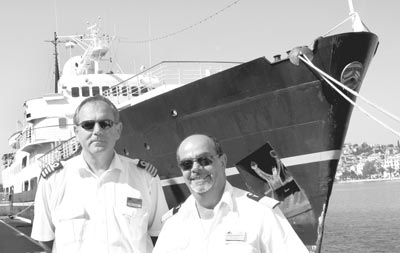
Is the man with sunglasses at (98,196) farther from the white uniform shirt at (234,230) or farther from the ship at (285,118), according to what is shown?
the ship at (285,118)

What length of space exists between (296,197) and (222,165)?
743 cm

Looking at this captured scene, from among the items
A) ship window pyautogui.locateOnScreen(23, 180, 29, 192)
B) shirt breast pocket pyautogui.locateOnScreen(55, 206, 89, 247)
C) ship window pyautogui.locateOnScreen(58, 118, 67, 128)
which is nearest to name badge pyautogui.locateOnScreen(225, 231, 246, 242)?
shirt breast pocket pyautogui.locateOnScreen(55, 206, 89, 247)

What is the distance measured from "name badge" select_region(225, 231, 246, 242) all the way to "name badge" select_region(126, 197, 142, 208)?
85 cm

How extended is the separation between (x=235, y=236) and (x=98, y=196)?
1063 mm

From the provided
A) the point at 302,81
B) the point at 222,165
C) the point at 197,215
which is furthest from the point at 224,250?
the point at 302,81

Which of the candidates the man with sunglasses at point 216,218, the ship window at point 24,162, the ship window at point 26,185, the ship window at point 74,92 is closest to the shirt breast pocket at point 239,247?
the man with sunglasses at point 216,218

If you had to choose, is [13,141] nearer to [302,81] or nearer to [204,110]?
[204,110]

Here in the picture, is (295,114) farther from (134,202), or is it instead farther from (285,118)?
(134,202)

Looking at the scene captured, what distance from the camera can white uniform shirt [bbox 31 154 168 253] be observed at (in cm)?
309

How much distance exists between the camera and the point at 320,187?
9719 millimetres

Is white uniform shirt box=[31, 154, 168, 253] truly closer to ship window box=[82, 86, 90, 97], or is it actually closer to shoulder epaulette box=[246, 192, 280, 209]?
shoulder epaulette box=[246, 192, 280, 209]

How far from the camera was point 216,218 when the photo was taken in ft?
8.28

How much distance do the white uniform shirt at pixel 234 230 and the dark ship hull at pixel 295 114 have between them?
23.6 feet

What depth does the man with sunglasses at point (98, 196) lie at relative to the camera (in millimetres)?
3090
